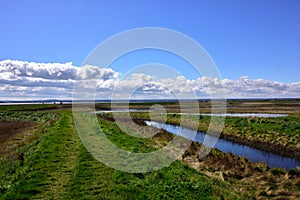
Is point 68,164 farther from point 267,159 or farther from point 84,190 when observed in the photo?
A: point 267,159

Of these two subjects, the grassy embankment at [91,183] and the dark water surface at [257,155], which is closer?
the grassy embankment at [91,183]

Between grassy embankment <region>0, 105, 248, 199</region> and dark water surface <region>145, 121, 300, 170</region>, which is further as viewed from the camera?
dark water surface <region>145, 121, 300, 170</region>

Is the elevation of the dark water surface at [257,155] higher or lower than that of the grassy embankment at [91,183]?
lower

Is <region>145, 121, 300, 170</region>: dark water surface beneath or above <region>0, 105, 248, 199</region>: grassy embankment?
beneath

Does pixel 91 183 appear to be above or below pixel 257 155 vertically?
above

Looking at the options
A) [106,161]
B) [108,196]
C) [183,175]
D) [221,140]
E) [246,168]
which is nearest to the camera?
[108,196]

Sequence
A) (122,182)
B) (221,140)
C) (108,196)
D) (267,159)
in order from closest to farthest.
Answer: (108,196), (122,182), (267,159), (221,140)

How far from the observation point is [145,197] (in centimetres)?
1113

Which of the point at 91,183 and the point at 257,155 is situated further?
the point at 257,155

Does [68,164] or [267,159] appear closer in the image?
[68,164]

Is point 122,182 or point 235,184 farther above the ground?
point 122,182

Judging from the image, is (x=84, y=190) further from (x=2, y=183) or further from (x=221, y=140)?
(x=221, y=140)

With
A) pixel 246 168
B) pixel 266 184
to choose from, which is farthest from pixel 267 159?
pixel 266 184

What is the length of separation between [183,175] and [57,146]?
30.2 ft
